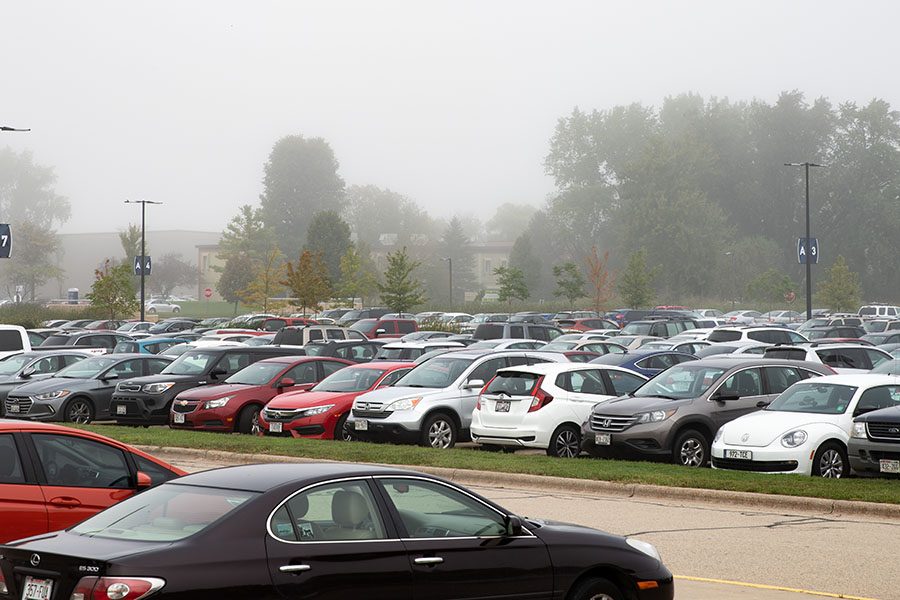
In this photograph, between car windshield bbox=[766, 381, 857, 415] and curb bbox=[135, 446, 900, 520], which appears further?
car windshield bbox=[766, 381, 857, 415]

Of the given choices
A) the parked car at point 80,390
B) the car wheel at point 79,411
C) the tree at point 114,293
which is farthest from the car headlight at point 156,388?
the tree at point 114,293

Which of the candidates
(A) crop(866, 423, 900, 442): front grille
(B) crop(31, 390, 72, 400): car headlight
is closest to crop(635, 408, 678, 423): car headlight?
(A) crop(866, 423, 900, 442): front grille

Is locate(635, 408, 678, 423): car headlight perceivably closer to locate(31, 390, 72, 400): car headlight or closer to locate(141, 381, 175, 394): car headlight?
locate(141, 381, 175, 394): car headlight

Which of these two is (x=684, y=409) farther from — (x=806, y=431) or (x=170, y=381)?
(x=170, y=381)

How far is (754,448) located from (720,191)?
113772 millimetres

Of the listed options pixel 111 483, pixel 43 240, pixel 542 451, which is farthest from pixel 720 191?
pixel 111 483

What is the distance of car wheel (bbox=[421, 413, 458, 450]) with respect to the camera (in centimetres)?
2114

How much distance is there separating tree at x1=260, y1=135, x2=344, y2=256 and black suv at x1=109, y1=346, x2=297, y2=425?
119003 mm

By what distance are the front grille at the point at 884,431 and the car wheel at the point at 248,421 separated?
1159cm

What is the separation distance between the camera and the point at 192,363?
2683 centimetres

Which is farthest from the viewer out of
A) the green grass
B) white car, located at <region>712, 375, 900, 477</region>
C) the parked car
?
the parked car

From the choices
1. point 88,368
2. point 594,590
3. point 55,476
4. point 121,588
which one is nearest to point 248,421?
point 88,368

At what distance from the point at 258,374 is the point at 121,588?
61.4ft

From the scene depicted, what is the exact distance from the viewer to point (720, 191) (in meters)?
128
